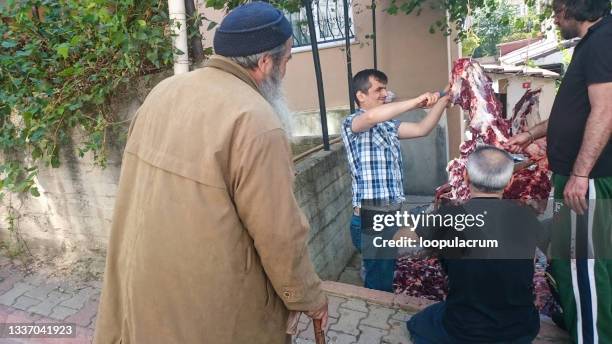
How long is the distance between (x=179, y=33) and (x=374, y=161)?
178 cm

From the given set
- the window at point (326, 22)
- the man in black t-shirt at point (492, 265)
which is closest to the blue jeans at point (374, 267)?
the man in black t-shirt at point (492, 265)

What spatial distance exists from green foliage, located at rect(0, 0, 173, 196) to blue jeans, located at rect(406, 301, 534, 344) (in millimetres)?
2622

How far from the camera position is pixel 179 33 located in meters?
3.18

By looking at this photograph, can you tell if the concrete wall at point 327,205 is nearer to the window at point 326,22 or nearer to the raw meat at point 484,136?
the raw meat at point 484,136

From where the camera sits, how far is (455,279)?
2.34 m

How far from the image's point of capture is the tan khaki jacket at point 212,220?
4.94 feet

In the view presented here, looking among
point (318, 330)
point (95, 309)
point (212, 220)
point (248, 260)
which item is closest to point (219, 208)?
point (212, 220)

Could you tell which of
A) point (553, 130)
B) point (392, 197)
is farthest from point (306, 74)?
point (553, 130)

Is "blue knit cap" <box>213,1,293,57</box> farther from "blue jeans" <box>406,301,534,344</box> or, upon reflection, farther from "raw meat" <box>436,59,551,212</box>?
"blue jeans" <box>406,301,534,344</box>

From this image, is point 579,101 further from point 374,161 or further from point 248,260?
point 248,260

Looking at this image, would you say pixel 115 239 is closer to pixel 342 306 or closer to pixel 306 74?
pixel 342 306

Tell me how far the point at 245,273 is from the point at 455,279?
1.31 metres

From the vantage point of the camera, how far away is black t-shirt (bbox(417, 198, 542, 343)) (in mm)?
2205

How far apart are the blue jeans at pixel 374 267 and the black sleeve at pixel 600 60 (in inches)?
71.3
